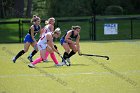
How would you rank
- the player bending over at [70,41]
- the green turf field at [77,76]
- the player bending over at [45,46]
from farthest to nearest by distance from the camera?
the player bending over at [70,41]
the player bending over at [45,46]
the green turf field at [77,76]

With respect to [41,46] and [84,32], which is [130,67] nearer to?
[41,46]

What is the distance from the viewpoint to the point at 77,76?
15.3m

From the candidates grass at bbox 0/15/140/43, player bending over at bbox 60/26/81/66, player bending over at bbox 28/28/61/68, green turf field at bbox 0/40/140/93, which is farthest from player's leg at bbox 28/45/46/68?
grass at bbox 0/15/140/43

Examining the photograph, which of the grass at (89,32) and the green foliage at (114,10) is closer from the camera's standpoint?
the grass at (89,32)

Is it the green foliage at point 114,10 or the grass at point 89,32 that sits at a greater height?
the green foliage at point 114,10

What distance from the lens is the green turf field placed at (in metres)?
13.0

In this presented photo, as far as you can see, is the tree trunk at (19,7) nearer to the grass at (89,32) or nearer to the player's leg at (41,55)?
the grass at (89,32)

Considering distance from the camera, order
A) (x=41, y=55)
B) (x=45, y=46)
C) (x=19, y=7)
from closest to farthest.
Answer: (x=41, y=55) < (x=45, y=46) < (x=19, y=7)

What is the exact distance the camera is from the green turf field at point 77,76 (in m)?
13.0

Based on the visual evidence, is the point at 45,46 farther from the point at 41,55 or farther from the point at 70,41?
the point at 70,41

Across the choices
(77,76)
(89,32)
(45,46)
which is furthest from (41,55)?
(89,32)

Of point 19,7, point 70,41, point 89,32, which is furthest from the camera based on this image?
point 19,7

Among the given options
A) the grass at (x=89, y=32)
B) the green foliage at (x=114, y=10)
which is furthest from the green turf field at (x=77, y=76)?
the green foliage at (x=114, y=10)

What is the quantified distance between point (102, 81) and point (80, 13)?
129 ft
